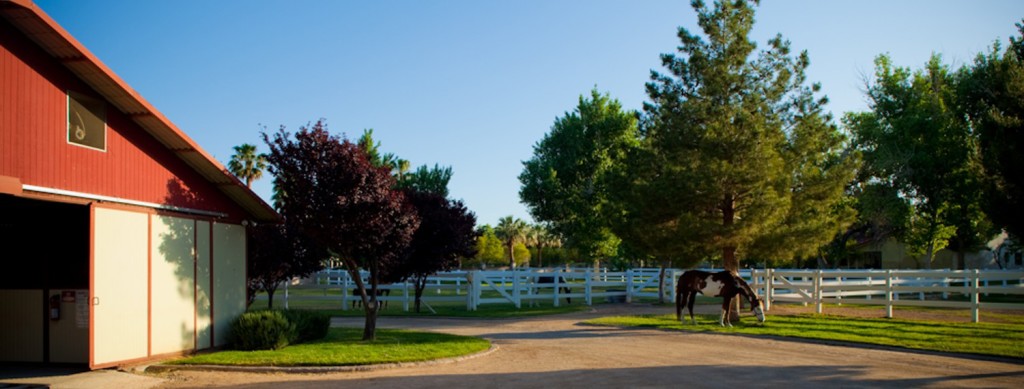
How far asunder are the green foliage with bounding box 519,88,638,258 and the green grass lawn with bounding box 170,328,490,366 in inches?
1083

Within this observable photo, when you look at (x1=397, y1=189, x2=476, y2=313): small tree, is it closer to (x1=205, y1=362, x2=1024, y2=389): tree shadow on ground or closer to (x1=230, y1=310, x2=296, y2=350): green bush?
(x1=230, y1=310, x2=296, y2=350): green bush

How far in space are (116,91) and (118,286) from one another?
331cm

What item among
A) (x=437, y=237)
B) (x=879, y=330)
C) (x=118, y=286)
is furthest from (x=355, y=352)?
(x=879, y=330)

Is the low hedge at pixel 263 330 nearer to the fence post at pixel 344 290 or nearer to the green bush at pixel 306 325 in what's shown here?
the green bush at pixel 306 325

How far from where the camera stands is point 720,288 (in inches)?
806

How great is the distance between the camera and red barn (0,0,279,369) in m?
11.7

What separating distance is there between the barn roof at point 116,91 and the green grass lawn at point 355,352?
334cm

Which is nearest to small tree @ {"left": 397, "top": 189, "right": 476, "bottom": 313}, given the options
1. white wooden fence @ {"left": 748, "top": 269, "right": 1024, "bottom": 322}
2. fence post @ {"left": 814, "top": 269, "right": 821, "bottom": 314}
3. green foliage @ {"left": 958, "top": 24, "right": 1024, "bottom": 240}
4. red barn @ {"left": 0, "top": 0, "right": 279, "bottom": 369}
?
red barn @ {"left": 0, "top": 0, "right": 279, "bottom": 369}

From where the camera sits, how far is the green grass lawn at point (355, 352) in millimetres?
13352

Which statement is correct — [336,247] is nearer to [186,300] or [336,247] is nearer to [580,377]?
[186,300]

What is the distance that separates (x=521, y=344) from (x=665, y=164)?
906 centimetres

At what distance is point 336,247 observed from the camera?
51.9ft

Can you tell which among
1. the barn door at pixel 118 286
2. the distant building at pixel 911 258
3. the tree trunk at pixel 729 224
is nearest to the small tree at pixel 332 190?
the barn door at pixel 118 286

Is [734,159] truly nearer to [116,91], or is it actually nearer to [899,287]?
[899,287]
